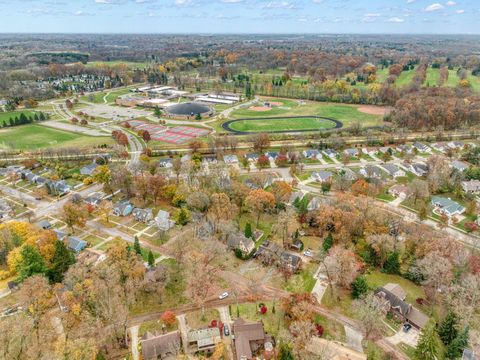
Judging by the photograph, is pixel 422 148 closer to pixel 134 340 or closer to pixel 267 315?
pixel 267 315

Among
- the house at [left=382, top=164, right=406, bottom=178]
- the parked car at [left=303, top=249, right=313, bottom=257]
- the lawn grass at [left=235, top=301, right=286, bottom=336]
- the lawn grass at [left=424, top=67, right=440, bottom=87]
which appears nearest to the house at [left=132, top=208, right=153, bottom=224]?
the lawn grass at [left=235, top=301, right=286, bottom=336]

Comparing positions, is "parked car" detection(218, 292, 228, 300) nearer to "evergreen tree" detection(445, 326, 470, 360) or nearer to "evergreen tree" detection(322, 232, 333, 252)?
"evergreen tree" detection(322, 232, 333, 252)

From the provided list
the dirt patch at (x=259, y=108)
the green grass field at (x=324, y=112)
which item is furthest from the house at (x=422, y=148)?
the dirt patch at (x=259, y=108)

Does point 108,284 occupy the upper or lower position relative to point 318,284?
upper

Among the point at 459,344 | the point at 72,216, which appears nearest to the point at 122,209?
the point at 72,216

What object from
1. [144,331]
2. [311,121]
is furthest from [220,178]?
[311,121]

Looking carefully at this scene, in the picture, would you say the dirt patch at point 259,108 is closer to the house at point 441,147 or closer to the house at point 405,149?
the house at point 405,149

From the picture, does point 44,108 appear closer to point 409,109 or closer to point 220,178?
point 220,178

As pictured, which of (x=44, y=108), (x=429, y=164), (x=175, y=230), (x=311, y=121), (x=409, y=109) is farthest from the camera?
(x=44, y=108)
